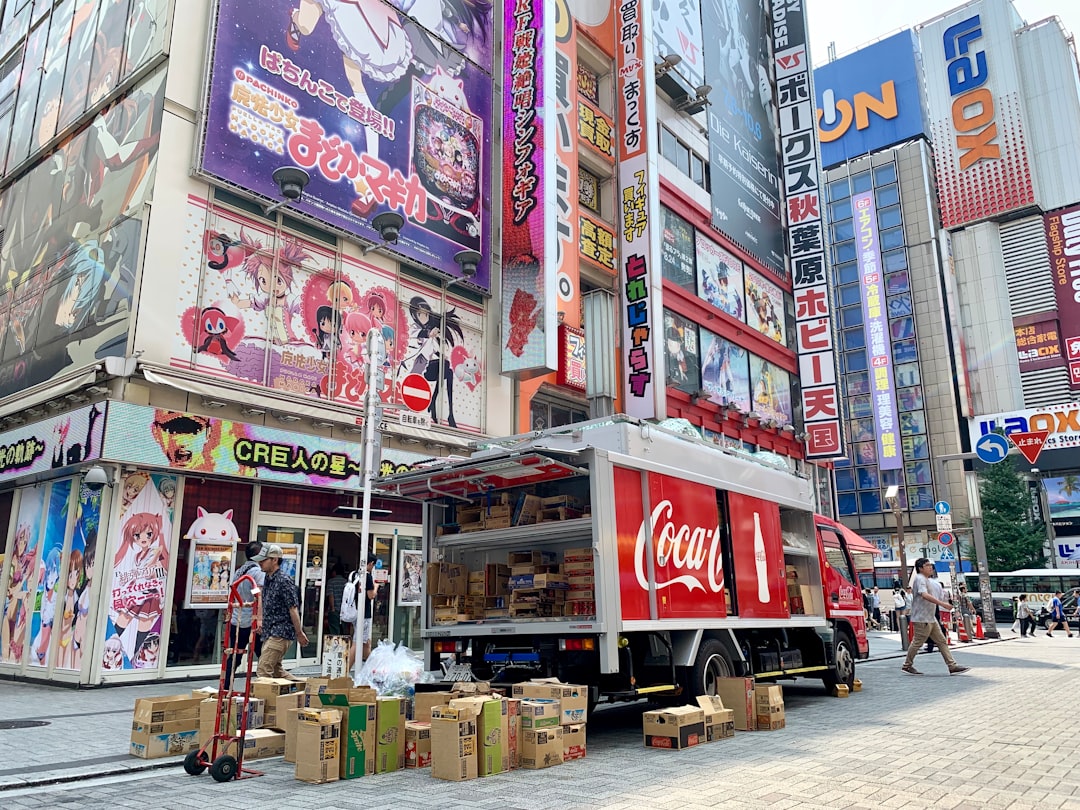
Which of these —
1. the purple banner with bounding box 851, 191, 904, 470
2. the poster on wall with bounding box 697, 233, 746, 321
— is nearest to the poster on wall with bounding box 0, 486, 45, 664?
the poster on wall with bounding box 697, 233, 746, 321

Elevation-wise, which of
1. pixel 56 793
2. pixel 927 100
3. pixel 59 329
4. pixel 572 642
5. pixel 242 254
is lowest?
pixel 56 793

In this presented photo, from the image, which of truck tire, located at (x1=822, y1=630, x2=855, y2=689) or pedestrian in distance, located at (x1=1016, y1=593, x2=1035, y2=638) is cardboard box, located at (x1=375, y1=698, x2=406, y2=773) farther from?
pedestrian in distance, located at (x1=1016, y1=593, x2=1035, y2=638)

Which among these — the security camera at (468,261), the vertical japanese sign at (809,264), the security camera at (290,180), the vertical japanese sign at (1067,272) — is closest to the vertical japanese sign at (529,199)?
the security camera at (468,261)

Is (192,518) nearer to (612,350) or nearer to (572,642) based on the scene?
(572,642)

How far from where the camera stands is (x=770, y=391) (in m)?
31.3

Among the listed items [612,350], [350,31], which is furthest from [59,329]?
[612,350]

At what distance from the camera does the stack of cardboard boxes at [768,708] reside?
8.37 meters

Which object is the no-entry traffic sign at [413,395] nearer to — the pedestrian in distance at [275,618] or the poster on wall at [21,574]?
the pedestrian in distance at [275,618]

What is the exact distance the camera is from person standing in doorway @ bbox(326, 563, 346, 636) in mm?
15117

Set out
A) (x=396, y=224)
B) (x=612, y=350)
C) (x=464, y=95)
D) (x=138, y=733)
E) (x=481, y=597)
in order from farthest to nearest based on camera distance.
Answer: (x=612, y=350)
(x=464, y=95)
(x=396, y=224)
(x=481, y=597)
(x=138, y=733)

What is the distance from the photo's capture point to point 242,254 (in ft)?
47.2

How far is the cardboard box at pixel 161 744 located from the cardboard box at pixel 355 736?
150 cm

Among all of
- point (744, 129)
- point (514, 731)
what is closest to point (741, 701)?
point (514, 731)

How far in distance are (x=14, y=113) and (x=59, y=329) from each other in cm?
901
